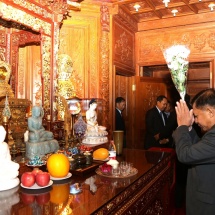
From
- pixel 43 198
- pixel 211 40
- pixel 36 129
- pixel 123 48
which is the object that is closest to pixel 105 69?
pixel 123 48

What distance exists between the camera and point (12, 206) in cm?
93

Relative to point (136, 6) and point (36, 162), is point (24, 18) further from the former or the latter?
point (136, 6)

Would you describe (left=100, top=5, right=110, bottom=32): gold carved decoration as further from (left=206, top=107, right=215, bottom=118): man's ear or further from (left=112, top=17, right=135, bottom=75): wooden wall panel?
(left=206, top=107, right=215, bottom=118): man's ear

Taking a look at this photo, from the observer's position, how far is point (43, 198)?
3.34ft

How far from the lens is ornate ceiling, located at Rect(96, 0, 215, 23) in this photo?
4270 millimetres

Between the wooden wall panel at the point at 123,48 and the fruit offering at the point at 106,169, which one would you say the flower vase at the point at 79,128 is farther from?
the wooden wall panel at the point at 123,48

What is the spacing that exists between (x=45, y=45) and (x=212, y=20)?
313 centimetres

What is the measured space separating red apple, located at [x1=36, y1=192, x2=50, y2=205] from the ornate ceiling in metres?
3.66

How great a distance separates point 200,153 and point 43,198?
30.2 inches

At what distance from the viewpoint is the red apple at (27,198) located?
975 mm

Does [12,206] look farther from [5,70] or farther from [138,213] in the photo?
[5,70]

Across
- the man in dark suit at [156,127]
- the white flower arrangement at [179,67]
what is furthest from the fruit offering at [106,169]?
the man in dark suit at [156,127]

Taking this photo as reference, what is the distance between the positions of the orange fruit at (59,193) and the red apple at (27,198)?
0.07 metres

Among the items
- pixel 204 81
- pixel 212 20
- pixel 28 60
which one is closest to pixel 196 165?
pixel 28 60
